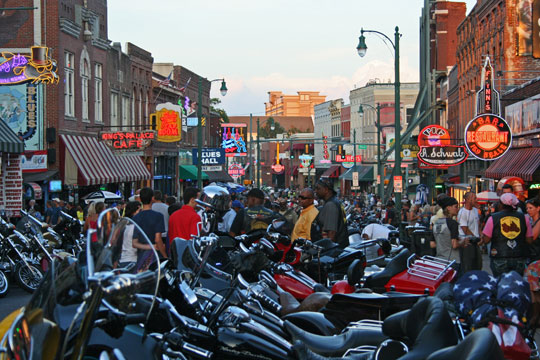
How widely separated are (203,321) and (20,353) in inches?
98.1

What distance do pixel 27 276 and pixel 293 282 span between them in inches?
313

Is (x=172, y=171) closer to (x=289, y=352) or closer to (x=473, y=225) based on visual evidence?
(x=473, y=225)

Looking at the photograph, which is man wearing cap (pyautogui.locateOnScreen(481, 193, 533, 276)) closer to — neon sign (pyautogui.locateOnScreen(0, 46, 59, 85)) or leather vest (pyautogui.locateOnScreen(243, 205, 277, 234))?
leather vest (pyautogui.locateOnScreen(243, 205, 277, 234))

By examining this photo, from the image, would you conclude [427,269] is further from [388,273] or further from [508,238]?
[508,238]

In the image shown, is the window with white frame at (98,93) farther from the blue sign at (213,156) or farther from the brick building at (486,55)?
the brick building at (486,55)

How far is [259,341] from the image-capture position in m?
5.35

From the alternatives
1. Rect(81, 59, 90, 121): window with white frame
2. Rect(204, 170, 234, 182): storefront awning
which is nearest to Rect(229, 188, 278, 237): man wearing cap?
Rect(81, 59, 90, 121): window with white frame

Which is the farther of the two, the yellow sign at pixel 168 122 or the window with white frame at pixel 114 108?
the window with white frame at pixel 114 108

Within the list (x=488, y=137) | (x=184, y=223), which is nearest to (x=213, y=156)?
(x=488, y=137)

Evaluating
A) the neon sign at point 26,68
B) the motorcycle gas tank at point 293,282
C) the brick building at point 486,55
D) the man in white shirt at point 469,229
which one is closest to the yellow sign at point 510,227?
the man in white shirt at point 469,229

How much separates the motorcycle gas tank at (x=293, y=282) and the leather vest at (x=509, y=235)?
3438 mm

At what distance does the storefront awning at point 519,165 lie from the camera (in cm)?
2636

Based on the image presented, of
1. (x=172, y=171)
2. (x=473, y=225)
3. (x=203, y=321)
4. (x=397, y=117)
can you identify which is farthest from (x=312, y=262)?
(x=172, y=171)

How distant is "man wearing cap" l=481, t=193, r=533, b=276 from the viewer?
1140cm
